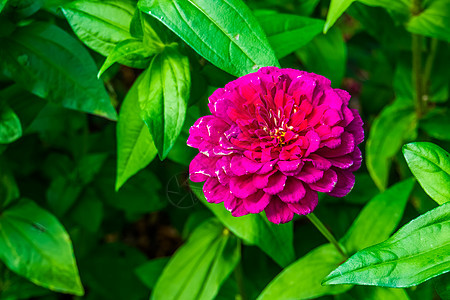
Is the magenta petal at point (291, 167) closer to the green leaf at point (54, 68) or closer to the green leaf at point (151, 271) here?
the green leaf at point (54, 68)

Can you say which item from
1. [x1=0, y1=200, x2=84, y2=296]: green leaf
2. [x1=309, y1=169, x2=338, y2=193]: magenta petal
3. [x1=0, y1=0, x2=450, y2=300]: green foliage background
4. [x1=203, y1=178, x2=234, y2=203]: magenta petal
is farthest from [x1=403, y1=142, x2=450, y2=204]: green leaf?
[x1=0, y1=200, x2=84, y2=296]: green leaf

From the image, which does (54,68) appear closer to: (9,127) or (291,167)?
(9,127)

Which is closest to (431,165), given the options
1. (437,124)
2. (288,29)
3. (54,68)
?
(288,29)

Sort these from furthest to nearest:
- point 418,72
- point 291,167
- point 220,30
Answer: point 418,72
point 220,30
point 291,167

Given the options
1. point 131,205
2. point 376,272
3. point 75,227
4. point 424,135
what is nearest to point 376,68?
point 424,135

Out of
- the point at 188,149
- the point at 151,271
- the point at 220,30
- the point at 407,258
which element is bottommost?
the point at 151,271

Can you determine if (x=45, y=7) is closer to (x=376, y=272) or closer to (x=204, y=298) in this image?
(x=204, y=298)

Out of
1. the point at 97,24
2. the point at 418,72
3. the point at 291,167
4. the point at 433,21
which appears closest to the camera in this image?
the point at 291,167
